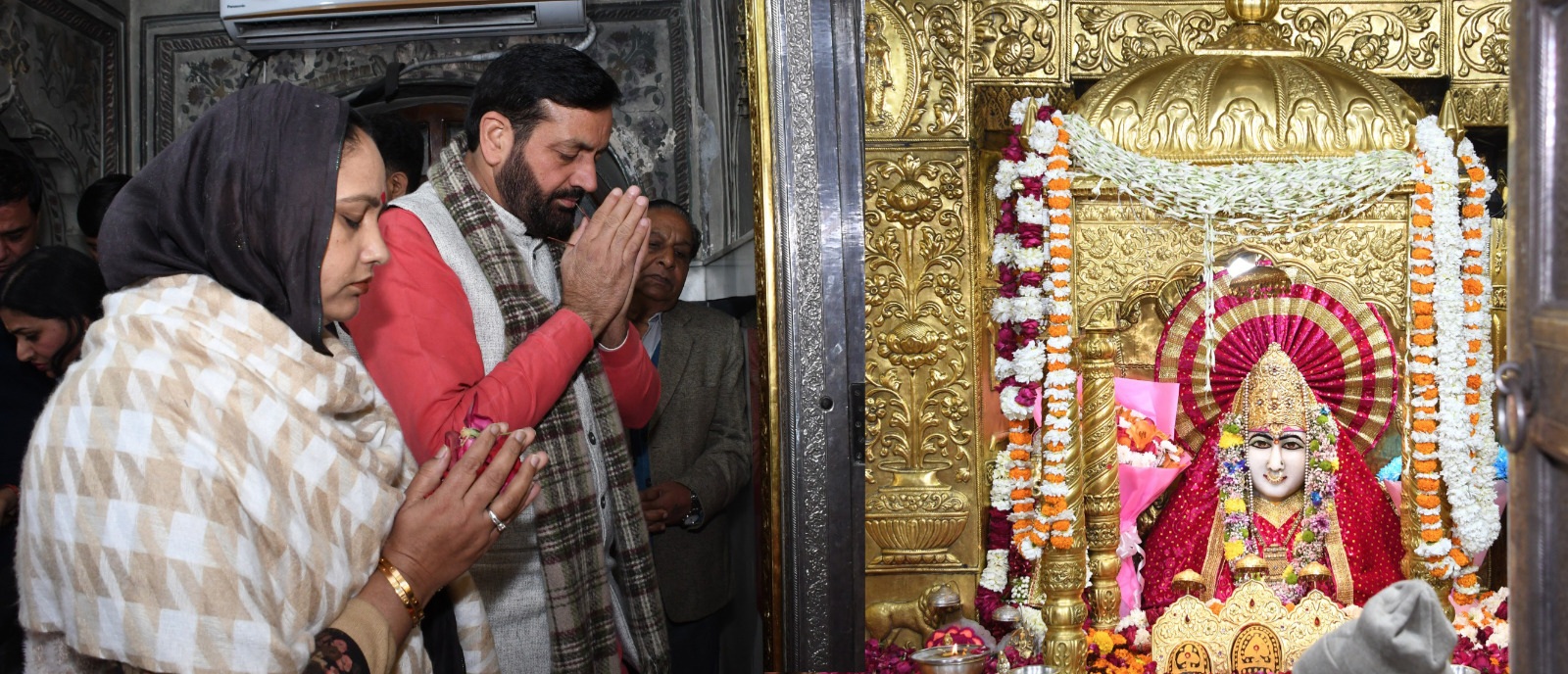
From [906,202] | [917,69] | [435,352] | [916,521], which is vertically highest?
[917,69]

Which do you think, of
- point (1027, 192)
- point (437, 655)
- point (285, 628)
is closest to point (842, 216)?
point (437, 655)

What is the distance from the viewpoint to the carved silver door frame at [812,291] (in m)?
1.85

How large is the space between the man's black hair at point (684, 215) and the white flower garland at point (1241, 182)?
1747mm

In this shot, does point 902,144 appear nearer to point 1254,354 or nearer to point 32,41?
point 1254,354

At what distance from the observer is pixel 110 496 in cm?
110

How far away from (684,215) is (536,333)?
2.77 feet

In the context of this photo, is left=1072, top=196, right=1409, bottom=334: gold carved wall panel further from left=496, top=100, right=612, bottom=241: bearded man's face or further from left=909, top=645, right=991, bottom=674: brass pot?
left=496, top=100, right=612, bottom=241: bearded man's face

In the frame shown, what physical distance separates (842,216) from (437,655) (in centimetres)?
89

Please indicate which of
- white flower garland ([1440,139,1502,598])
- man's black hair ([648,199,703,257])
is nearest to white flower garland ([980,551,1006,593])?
white flower garland ([1440,139,1502,598])

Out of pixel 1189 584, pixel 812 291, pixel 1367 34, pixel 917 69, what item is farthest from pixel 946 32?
pixel 812 291

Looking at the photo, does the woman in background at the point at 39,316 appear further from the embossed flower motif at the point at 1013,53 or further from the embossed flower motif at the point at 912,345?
the embossed flower motif at the point at 1013,53

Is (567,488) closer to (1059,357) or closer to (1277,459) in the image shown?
(1059,357)

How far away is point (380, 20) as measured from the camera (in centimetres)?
271

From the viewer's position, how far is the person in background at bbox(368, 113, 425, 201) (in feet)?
8.09
